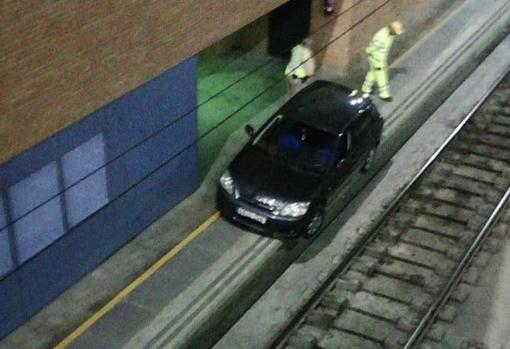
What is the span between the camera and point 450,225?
1565 centimetres

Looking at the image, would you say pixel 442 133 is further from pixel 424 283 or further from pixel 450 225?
pixel 424 283

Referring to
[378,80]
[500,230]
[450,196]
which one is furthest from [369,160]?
[378,80]

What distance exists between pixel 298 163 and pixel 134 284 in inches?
136

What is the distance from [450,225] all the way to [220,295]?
15.4 ft

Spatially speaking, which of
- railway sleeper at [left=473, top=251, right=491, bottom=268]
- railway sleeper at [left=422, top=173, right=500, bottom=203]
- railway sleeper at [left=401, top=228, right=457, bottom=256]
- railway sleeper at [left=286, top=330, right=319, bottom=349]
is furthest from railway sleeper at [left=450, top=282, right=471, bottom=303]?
railway sleeper at [left=422, top=173, right=500, bottom=203]

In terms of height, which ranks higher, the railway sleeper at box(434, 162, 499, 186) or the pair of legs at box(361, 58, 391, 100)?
the pair of legs at box(361, 58, 391, 100)

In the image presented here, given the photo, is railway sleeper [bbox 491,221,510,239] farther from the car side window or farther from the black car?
the car side window

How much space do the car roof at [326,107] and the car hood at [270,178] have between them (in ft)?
3.27

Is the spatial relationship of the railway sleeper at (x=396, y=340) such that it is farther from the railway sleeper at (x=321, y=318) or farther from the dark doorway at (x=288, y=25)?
the dark doorway at (x=288, y=25)

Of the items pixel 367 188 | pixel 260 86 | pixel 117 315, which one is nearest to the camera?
pixel 117 315

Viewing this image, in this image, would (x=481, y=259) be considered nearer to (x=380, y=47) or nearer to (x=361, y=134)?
(x=361, y=134)

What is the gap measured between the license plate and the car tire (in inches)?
28.4

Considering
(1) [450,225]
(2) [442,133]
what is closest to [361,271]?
(1) [450,225]

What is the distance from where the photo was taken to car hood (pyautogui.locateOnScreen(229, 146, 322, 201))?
47.3 ft
